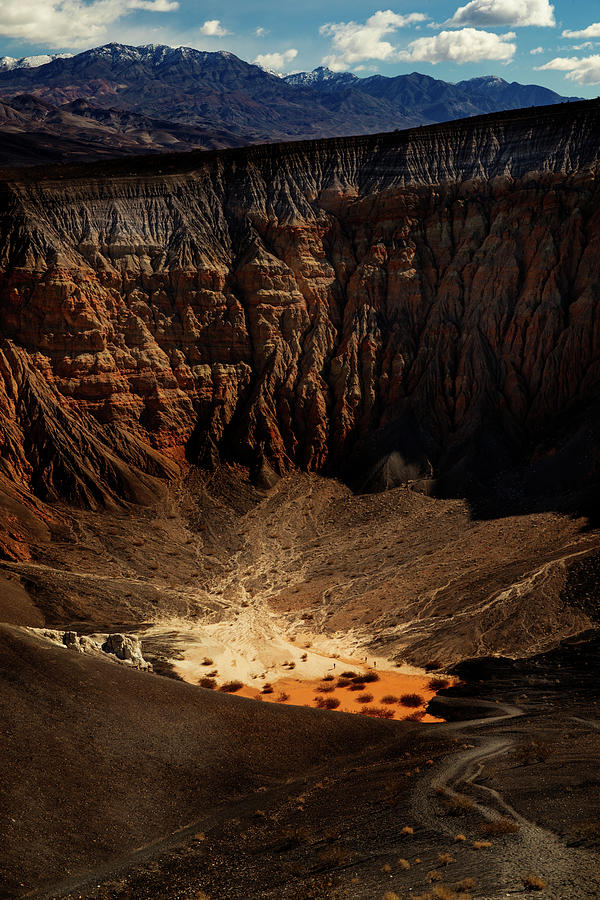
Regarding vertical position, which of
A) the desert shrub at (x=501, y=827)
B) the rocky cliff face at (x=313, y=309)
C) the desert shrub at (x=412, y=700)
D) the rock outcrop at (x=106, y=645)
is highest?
the rocky cliff face at (x=313, y=309)

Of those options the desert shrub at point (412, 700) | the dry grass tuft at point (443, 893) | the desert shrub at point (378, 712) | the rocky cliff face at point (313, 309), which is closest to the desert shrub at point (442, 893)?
the dry grass tuft at point (443, 893)

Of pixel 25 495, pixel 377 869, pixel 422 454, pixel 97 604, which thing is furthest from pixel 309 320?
pixel 377 869

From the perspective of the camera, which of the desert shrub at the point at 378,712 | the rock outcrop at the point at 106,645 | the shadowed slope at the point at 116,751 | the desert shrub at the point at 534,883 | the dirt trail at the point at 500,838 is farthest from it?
the rock outcrop at the point at 106,645

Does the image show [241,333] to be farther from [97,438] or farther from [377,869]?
[377,869]

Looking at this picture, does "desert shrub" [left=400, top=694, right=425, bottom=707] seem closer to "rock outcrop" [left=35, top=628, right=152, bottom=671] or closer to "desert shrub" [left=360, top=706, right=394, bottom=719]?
"desert shrub" [left=360, top=706, right=394, bottom=719]

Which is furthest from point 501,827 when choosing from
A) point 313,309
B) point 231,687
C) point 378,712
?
point 313,309

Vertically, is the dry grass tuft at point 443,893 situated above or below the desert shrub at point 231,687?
above

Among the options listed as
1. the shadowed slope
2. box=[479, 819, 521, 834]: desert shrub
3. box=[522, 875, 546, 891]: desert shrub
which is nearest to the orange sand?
the shadowed slope

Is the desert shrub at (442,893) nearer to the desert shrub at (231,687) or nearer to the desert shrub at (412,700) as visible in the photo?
the desert shrub at (412,700)

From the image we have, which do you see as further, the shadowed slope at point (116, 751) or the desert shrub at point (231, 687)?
the desert shrub at point (231, 687)
